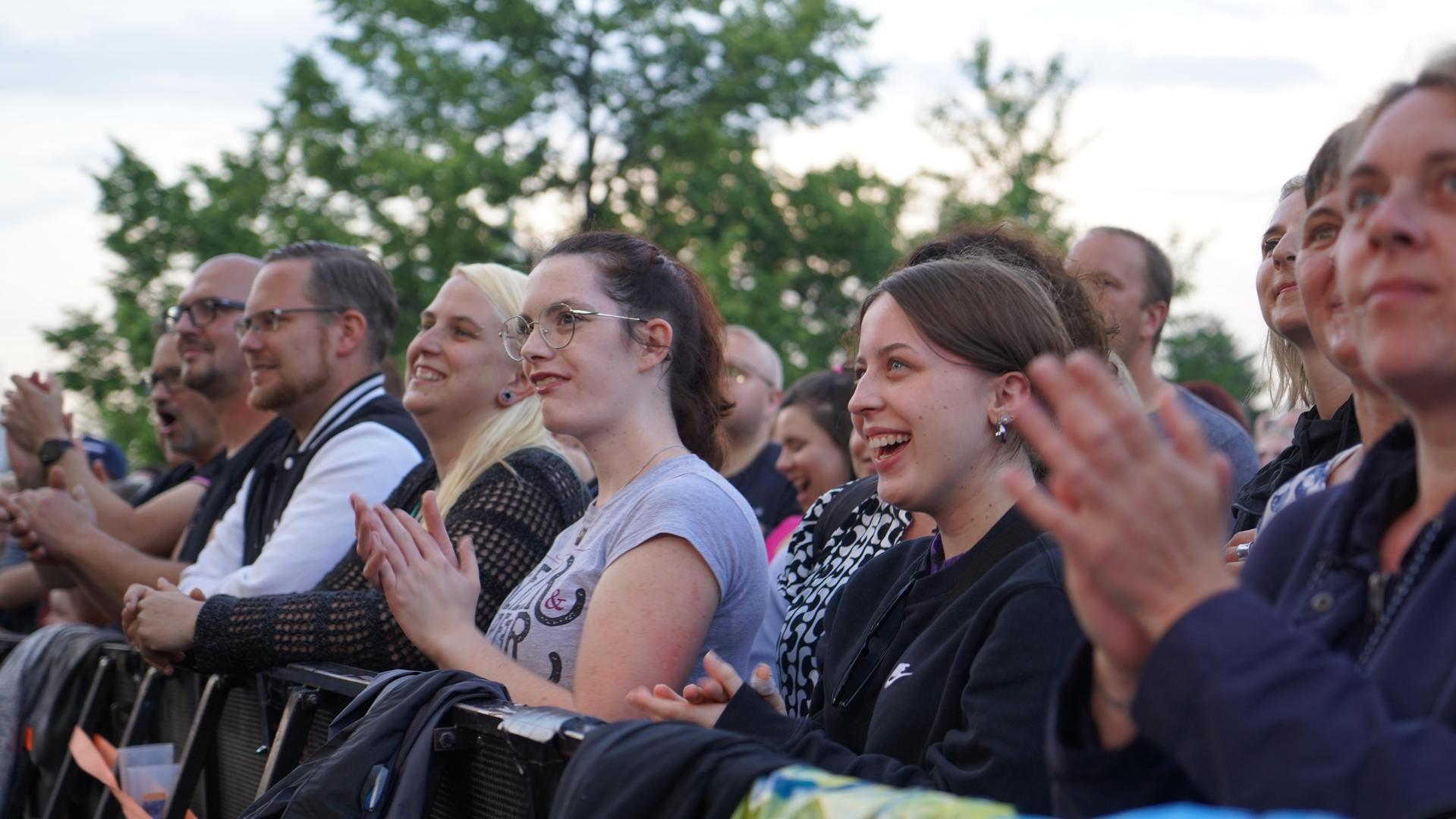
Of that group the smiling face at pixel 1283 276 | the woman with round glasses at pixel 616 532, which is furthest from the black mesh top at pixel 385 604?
the smiling face at pixel 1283 276

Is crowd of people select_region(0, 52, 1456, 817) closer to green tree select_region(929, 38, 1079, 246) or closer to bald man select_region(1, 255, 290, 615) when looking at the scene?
bald man select_region(1, 255, 290, 615)

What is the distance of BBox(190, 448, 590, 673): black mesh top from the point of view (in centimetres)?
395

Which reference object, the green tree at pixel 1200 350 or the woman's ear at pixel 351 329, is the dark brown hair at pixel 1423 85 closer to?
the woman's ear at pixel 351 329

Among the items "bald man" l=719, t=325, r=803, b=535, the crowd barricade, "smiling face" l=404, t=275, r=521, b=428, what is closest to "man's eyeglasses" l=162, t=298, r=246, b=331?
the crowd barricade

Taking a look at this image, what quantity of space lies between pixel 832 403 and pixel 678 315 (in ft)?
10.5

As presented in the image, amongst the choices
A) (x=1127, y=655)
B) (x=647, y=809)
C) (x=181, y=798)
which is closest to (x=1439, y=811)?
(x=1127, y=655)

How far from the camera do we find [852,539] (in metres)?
4.11

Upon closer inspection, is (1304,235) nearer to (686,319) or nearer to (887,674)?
(887,674)

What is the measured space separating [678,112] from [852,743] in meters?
23.9

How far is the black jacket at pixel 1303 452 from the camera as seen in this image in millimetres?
3326

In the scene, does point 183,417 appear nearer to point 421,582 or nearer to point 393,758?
point 421,582

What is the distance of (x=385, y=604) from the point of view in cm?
399

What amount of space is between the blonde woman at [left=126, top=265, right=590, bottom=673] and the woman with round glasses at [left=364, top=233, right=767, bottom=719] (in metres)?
0.19

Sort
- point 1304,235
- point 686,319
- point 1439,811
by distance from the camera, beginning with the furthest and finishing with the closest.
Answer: point 686,319 → point 1304,235 → point 1439,811
